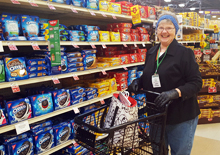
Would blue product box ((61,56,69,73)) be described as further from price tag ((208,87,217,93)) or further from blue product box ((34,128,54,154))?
price tag ((208,87,217,93))

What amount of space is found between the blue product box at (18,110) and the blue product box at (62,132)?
1.41 ft

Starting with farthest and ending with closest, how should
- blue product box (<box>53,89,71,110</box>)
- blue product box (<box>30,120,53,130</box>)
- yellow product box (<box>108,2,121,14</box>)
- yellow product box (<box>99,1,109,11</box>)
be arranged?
1. yellow product box (<box>108,2,121,14</box>)
2. yellow product box (<box>99,1,109,11</box>)
3. blue product box (<box>53,89,71,110</box>)
4. blue product box (<box>30,120,53,130</box>)

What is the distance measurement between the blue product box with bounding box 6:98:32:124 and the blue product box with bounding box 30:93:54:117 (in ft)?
0.19

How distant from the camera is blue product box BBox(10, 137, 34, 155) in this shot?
1867 mm

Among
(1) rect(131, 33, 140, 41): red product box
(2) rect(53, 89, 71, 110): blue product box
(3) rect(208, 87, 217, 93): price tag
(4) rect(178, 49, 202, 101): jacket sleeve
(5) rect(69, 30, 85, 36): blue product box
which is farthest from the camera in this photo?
(3) rect(208, 87, 217, 93): price tag

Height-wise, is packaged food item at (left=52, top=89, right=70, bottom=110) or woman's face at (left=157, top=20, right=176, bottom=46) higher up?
woman's face at (left=157, top=20, right=176, bottom=46)

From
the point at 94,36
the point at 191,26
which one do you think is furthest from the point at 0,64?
the point at 191,26

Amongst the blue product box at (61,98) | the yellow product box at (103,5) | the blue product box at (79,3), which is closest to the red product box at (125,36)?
the yellow product box at (103,5)

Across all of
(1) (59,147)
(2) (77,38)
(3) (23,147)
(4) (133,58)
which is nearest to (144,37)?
(4) (133,58)

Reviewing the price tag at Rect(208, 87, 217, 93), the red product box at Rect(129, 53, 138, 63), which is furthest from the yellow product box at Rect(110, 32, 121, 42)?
the price tag at Rect(208, 87, 217, 93)

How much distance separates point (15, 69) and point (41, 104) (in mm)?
484

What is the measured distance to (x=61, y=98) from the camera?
7.70 feet

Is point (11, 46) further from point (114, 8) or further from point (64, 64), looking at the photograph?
point (114, 8)

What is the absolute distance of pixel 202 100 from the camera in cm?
430
